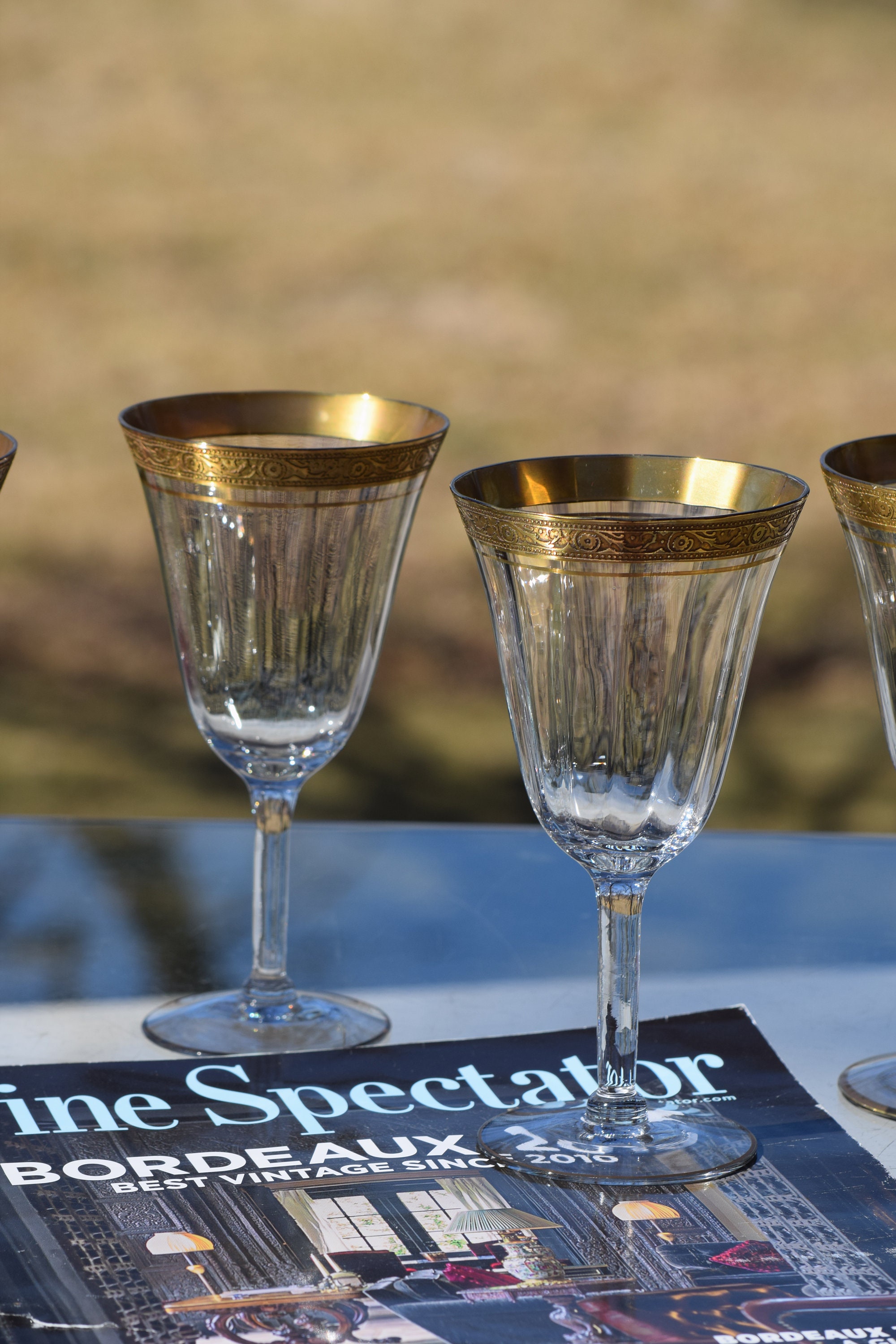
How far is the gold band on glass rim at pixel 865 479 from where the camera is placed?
716 millimetres

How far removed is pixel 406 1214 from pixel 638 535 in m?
0.26

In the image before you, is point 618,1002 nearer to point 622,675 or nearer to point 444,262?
point 622,675

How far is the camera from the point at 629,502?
2.39 feet

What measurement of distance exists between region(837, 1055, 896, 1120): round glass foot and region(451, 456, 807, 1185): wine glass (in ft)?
0.21

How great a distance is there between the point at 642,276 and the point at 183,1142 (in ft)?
11.5

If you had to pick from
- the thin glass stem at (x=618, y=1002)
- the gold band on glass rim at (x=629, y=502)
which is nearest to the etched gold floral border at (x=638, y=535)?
the gold band on glass rim at (x=629, y=502)

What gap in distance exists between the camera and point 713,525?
0.64m

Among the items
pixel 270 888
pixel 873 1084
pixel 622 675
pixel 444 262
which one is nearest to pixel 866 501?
pixel 622 675

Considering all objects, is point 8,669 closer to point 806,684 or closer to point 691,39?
point 806,684

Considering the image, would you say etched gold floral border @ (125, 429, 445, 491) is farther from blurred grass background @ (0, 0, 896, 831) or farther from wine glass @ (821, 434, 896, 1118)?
blurred grass background @ (0, 0, 896, 831)

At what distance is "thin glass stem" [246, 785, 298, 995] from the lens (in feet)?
2.95

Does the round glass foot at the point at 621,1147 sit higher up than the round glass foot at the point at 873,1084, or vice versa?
the round glass foot at the point at 873,1084

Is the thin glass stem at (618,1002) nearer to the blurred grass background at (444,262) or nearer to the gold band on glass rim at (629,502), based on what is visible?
the gold band on glass rim at (629,502)

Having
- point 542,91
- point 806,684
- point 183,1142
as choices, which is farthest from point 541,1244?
point 542,91
